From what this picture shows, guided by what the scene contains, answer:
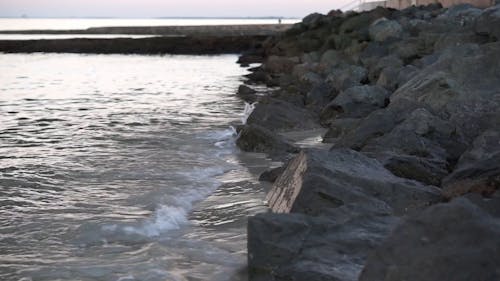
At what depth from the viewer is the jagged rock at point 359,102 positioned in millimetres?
9305

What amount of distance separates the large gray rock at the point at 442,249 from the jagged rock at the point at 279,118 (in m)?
7.27

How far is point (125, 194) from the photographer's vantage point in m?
5.82

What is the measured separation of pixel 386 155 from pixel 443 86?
9.40ft

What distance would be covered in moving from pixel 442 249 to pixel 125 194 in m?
4.15

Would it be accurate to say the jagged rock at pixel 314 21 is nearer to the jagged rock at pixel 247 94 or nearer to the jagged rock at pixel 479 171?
the jagged rock at pixel 247 94

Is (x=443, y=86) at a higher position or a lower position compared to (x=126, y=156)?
higher

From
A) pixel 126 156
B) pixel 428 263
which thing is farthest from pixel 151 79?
pixel 428 263

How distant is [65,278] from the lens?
363 centimetres

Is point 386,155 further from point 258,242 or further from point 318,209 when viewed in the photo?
point 258,242

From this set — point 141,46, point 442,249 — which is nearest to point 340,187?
point 442,249

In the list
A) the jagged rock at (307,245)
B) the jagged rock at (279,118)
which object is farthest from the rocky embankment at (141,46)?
the jagged rock at (307,245)

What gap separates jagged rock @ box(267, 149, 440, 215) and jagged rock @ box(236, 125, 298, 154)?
2935 mm

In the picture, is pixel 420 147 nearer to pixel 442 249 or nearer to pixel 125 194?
pixel 125 194

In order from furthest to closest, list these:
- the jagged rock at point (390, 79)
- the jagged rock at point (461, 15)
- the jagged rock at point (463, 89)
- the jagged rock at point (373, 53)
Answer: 1. the jagged rock at point (461, 15)
2. the jagged rock at point (373, 53)
3. the jagged rock at point (390, 79)
4. the jagged rock at point (463, 89)
